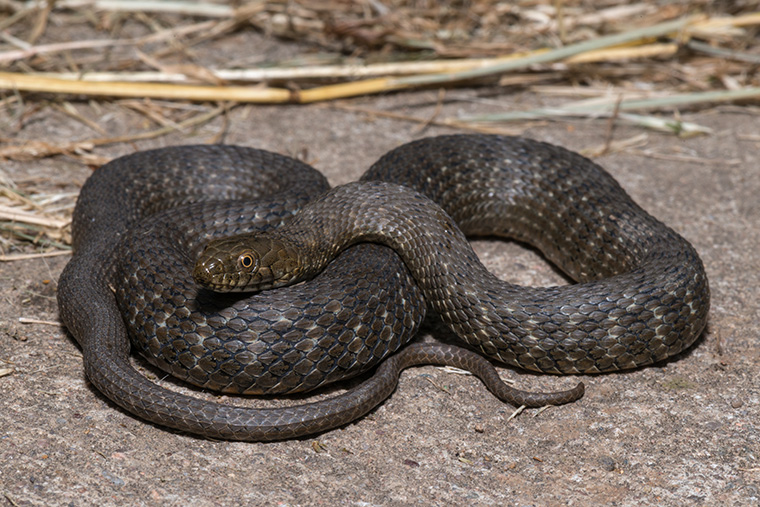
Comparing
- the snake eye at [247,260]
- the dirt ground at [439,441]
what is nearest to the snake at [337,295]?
the snake eye at [247,260]

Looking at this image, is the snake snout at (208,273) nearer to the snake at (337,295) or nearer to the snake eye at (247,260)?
the snake at (337,295)

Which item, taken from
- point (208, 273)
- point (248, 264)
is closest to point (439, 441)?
point (248, 264)

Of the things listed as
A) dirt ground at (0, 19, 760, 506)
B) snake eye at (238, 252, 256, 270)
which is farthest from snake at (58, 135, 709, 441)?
dirt ground at (0, 19, 760, 506)

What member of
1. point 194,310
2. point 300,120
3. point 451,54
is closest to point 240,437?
point 194,310

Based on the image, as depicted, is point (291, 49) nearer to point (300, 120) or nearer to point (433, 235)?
point (300, 120)

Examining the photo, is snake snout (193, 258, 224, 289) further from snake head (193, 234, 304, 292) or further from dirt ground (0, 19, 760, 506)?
dirt ground (0, 19, 760, 506)

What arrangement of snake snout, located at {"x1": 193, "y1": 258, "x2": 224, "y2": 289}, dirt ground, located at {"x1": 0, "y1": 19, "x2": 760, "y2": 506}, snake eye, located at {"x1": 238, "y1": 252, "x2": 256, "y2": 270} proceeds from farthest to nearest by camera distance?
snake eye, located at {"x1": 238, "y1": 252, "x2": 256, "y2": 270} → snake snout, located at {"x1": 193, "y1": 258, "x2": 224, "y2": 289} → dirt ground, located at {"x1": 0, "y1": 19, "x2": 760, "y2": 506}

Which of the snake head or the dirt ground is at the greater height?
the snake head

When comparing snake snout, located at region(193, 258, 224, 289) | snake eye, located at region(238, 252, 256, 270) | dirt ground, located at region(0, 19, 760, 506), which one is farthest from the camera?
snake eye, located at region(238, 252, 256, 270)
